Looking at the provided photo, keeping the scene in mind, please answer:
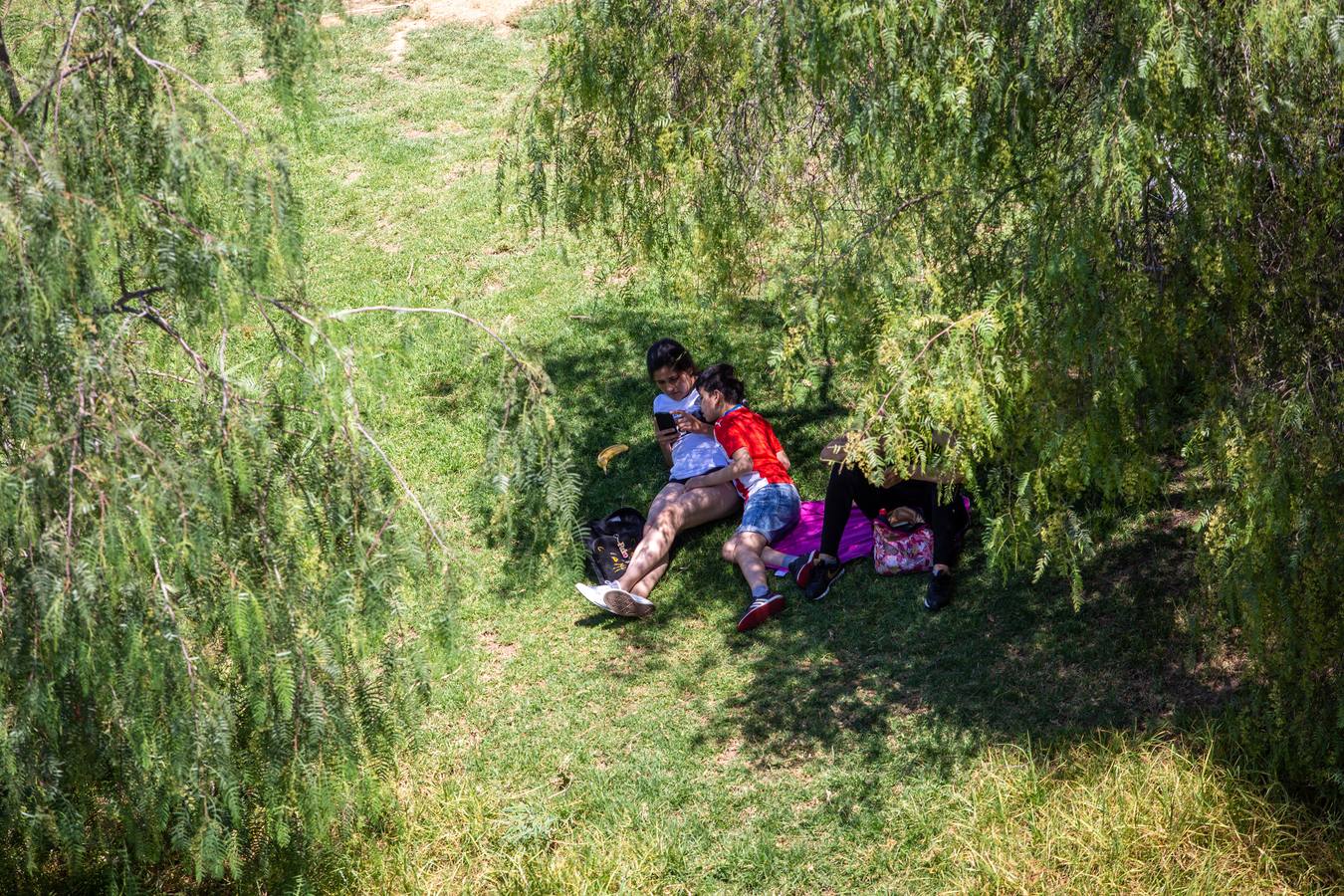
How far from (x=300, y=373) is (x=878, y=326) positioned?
2.35 metres

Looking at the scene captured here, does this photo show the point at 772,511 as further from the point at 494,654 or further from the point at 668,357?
the point at 494,654

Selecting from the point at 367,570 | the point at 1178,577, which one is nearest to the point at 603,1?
the point at 367,570

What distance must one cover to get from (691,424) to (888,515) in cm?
125

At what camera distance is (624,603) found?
713cm

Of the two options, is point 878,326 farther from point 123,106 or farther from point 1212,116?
point 123,106

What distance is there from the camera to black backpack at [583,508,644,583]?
754 cm

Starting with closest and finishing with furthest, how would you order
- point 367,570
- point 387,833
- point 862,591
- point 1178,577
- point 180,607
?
point 180,607, point 367,570, point 387,833, point 1178,577, point 862,591

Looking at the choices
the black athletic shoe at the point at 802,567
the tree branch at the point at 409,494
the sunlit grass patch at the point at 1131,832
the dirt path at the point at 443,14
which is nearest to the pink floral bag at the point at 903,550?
the black athletic shoe at the point at 802,567

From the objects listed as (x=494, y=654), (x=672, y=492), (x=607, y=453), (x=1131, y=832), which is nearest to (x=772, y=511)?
(x=672, y=492)

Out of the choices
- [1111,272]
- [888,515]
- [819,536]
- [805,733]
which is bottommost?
[805,733]

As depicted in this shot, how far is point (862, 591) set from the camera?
277 inches

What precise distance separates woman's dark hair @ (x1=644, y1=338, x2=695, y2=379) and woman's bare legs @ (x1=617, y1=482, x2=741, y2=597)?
2.28ft

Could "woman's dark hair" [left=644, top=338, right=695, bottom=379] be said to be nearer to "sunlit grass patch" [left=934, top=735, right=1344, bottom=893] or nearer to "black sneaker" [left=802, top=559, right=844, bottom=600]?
"black sneaker" [left=802, top=559, right=844, bottom=600]

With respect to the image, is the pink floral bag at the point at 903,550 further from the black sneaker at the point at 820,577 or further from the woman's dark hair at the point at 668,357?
the woman's dark hair at the point at 668,357
